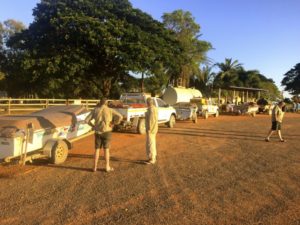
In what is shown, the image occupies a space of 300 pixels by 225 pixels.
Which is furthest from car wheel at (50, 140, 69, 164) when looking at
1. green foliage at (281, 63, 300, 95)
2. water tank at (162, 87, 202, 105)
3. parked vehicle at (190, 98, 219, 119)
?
green foliage at (281, 63, 300, 95)

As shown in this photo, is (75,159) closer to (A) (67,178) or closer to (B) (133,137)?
(A) (67,178)

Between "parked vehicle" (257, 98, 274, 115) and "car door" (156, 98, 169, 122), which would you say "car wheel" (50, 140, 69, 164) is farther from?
"parked vehicle" (257, 98, 274, 115)

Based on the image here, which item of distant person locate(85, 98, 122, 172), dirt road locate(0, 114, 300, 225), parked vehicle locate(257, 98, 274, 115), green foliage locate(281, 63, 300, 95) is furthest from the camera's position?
green foliage locate(281, 63, 300, 95)

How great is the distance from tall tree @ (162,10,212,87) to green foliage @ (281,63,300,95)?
39941 mm

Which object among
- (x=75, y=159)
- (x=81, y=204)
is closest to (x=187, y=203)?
(x=81, y=204)

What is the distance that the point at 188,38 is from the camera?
1905 inches

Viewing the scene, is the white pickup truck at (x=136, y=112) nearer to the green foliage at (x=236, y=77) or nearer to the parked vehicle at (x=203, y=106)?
the parked vehicle at (x=203, y=106)

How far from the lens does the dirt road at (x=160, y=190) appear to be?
5445mm

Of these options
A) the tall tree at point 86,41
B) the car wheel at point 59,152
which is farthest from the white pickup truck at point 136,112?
the tall tree at point 86,41

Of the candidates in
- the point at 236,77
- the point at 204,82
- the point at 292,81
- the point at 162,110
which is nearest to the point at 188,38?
the point at 204,82

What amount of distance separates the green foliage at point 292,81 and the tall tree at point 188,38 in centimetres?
3994

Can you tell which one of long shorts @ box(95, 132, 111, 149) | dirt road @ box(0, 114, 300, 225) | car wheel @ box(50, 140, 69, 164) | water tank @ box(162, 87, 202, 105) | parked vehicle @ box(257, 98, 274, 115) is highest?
water tank @ box(162, 87, 202, 105)

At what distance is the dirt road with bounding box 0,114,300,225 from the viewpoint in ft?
17.9

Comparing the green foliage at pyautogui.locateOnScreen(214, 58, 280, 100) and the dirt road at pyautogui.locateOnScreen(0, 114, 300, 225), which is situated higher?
the green foliage at pyautogui.locateOnScreen(214, 58, 280, 100)
